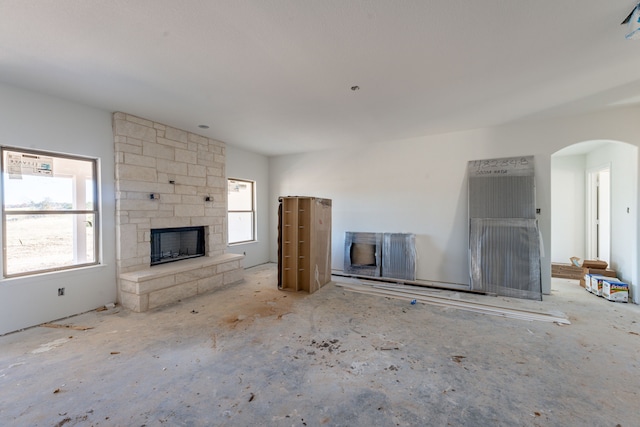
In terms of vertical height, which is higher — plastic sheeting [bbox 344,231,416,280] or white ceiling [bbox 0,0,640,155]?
white ceiling [bbox 0,0,640,155]

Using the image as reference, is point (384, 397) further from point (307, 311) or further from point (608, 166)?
point (608, 166)

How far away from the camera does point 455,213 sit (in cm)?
481

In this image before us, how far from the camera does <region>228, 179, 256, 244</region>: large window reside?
5.98 metres

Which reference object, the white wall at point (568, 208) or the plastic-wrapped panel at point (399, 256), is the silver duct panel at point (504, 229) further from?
the white wall at point (568, 208)

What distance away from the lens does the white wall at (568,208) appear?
18.3ft

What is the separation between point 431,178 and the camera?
4.99 metres

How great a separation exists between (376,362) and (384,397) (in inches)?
17.5

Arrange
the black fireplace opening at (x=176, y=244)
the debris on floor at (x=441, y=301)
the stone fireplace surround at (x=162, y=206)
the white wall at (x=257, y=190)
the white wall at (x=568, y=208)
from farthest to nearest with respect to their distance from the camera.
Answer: the white wall at (x=257, y=190)
the white wall at (x=568, y=208)
the black fireplace opening at (x=176, y=244)
the stone fireplace surround at (x=162, y=206)
the debris on floor at (x=441, y=301)

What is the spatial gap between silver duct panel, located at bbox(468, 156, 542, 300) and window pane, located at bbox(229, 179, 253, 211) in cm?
485

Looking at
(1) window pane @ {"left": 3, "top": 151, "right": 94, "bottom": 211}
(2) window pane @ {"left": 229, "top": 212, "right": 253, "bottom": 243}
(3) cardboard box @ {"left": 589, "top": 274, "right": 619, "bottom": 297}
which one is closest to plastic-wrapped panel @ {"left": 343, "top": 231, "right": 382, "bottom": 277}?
(2) window pane @ {"left": 229, "top": 212, "right": 253, "bottom": 243}

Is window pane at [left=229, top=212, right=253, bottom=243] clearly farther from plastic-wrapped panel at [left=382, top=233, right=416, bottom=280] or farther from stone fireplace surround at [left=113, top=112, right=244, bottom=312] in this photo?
plastic-wrapped panel at [left=382, top=233, right=416, bottom=280]

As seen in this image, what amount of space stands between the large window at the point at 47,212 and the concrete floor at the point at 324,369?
0.84m

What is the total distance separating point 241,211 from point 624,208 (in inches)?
278

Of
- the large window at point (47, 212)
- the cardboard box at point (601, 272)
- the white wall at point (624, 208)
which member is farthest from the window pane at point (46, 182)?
the cardboard box at point (601, 272)
